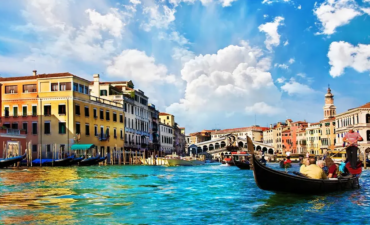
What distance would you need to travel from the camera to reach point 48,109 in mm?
27719

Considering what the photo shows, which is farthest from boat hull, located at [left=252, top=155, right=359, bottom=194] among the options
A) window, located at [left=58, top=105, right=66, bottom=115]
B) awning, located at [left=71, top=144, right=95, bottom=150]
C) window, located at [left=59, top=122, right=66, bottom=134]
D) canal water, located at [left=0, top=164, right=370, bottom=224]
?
window, located at [left=58, top=105, right=66, bottom=115]

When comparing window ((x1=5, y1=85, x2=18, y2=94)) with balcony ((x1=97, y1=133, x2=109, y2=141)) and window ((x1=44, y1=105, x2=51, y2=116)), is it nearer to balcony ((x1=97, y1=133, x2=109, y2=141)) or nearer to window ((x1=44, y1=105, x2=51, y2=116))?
window ((x1=44, y1=105, x2=51, y2=116))

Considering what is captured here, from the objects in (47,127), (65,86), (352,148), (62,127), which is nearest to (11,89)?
(47,127)

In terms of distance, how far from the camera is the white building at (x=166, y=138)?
162ft

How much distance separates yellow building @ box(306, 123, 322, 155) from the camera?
65188 millimetres

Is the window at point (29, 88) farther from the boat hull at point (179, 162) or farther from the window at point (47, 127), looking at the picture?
the boat hull at point (179, 162)

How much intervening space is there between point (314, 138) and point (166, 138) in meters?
25.8

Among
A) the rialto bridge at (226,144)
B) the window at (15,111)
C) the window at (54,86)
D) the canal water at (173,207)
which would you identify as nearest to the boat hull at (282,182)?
the canal water at (173,207)

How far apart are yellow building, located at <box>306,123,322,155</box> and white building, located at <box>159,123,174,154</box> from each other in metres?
22.5

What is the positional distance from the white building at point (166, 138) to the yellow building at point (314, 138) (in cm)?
2247

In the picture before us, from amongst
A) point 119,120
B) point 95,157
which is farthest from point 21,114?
point 119,120

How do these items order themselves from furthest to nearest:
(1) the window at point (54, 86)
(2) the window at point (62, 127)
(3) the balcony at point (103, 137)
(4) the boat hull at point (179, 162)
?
1. (4) the boat hull at point (179, 162)
2. (3) the balcony at point (103, 137)
3. (1) the window at point (54, 86)
4. (2) the window at point (62, 127)

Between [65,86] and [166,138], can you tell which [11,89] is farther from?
[166,138]

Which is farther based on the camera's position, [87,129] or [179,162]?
[179,162]
